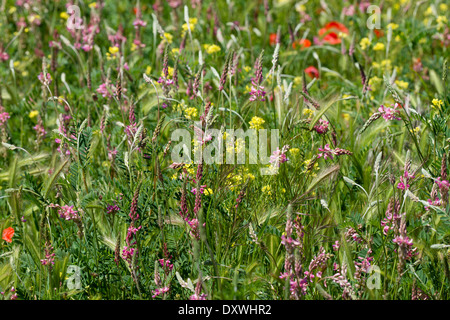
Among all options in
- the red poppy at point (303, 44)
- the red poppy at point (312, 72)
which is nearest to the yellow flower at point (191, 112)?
the red poppy at point (312, 72)

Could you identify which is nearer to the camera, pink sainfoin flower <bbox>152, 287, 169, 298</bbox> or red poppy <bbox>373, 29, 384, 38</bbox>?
pink sainfoin flower <bbox>152, 287, 169, 298</bbox>

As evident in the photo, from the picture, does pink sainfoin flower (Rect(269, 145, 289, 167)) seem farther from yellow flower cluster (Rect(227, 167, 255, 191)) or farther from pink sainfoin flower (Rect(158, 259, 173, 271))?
pink sainfoin flower (Rect(158, 259, 173, 271))

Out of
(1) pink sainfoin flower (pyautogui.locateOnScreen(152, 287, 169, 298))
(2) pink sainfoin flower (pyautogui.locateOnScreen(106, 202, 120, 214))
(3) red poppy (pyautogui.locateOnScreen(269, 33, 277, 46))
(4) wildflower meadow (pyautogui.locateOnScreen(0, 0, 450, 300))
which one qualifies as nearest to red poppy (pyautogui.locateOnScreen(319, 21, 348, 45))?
(3) red poppy (pyautogui.locateOnScreen(269, 33, 277, 46))

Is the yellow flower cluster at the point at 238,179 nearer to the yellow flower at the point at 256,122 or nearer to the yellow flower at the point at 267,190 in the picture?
the yellow flower at the point at 267,190

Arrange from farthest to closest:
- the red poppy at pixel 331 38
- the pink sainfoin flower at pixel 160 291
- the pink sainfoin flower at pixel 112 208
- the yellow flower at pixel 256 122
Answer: the red poppy at pixel 331 38 < the yellow flower at pixel 256 122 < the pink sainfoin flower at pixel 112 208 < the pink sainfoin flower at pixel 160 291

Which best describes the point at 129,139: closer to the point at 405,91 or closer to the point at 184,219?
the point at 184,219

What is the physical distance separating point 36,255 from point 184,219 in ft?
1.67

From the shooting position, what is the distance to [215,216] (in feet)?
6.68

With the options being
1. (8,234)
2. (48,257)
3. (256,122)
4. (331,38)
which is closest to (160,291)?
(48,257)

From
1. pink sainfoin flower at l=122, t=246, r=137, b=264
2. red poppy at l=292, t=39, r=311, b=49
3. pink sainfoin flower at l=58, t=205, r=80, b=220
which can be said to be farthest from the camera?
red poppy at l=292, t=39, r=311, b=49

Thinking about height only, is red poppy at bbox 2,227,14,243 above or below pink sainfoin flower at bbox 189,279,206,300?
above

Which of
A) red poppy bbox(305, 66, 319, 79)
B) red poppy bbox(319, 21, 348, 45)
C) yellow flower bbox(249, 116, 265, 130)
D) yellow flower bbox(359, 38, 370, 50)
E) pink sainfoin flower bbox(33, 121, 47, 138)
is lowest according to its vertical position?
yellow flower bbox(249, 116, 265, 130)

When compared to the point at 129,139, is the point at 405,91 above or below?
above
